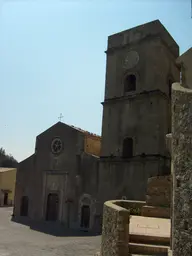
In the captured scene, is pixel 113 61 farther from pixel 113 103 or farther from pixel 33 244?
pixel 33 244

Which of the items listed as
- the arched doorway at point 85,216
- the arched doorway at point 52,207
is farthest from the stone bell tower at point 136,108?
the arched doorway at point 52,207

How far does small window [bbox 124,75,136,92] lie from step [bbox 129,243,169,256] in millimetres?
16381

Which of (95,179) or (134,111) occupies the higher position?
(134,111)

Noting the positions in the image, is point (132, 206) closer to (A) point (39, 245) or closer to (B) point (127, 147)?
(A) point (39, 245)

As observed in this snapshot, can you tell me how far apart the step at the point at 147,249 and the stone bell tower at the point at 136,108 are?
41.2ft

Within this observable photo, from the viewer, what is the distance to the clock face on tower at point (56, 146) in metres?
26.2

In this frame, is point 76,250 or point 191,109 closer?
point 191,109

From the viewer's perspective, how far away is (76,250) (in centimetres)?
1403

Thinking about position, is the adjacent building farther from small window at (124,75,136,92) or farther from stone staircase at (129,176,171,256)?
stone staircase at (129,176,171,256)

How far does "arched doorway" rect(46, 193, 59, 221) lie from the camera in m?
25.2

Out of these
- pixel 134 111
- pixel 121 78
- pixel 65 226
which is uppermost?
pixel 121 78

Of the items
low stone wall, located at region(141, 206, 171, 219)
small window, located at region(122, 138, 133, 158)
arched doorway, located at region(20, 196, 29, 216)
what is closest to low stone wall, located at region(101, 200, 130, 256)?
low stone wall, located at region(141, 206, 171, 219)

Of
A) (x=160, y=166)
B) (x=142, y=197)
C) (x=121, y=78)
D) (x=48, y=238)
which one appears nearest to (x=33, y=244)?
(x=48, y=238)

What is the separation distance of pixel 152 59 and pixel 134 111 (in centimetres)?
385
